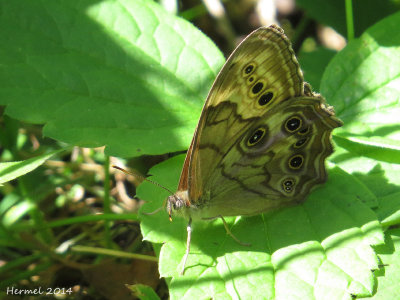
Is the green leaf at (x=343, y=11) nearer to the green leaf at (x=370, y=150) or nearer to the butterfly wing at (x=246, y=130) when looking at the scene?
the green leaf at (x=370, y=150)

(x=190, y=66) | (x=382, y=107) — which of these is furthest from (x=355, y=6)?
(x=190, y=66)

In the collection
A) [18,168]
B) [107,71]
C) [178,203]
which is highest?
[107,71]

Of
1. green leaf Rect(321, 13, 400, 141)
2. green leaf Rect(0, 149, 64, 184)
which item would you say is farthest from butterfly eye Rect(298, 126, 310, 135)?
green leaf Rect(0, 149, 64, 184)

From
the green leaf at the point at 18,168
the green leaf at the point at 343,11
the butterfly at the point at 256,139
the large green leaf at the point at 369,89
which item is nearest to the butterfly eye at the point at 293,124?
the butterfly at the point at 256,139

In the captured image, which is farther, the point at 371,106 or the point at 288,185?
the point at 371,106

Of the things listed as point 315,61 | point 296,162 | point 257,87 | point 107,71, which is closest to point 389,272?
point 296,162

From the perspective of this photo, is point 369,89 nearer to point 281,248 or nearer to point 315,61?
point 315,61
